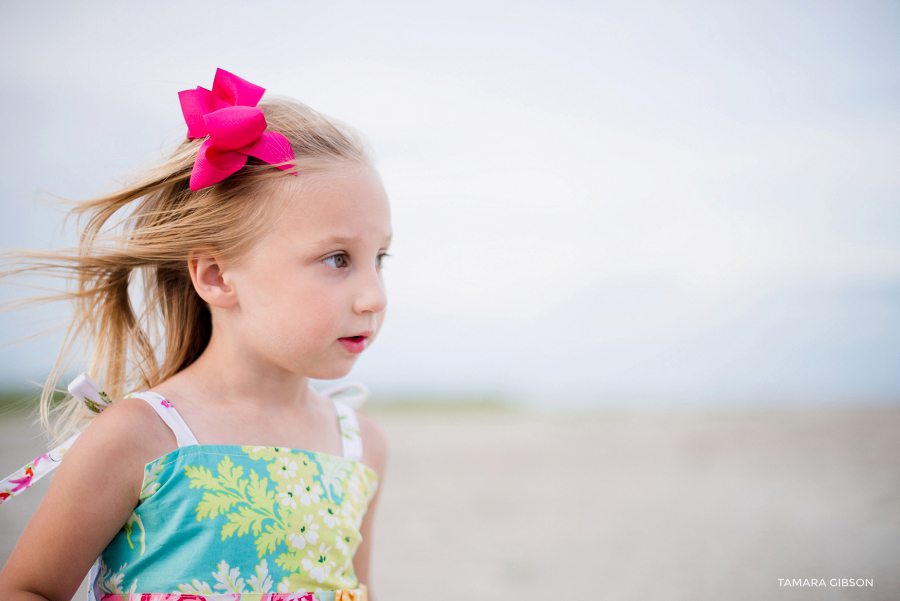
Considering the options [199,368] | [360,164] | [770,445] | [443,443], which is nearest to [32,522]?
[199,368]

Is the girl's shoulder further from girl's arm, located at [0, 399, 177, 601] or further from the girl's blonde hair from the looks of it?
the girl's blonde hair

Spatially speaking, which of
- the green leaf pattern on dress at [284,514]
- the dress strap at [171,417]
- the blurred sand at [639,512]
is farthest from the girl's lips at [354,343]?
the blurred sand at [639,512]

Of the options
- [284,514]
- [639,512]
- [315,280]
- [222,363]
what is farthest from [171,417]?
[639,512]

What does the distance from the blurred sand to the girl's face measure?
978 millimetres

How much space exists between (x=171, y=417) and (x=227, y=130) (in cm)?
62

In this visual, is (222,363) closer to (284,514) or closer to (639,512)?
(284,514)

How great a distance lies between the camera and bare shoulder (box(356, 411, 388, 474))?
177cm

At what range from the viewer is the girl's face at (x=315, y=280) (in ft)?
4.57

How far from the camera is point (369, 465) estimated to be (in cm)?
176

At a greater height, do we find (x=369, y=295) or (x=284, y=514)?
(x=369, y=295)

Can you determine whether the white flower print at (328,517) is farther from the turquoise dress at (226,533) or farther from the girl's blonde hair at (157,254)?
the girl's blonde hair at (157,254)

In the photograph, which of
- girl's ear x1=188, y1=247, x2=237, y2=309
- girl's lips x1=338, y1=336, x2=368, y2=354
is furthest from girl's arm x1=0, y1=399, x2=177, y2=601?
girl's lips x1=338, y1=336, x2=368, y2=354

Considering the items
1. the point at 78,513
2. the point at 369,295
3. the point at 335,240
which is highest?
the point at 335,240

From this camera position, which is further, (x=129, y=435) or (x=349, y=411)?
(x=349, y=411)
